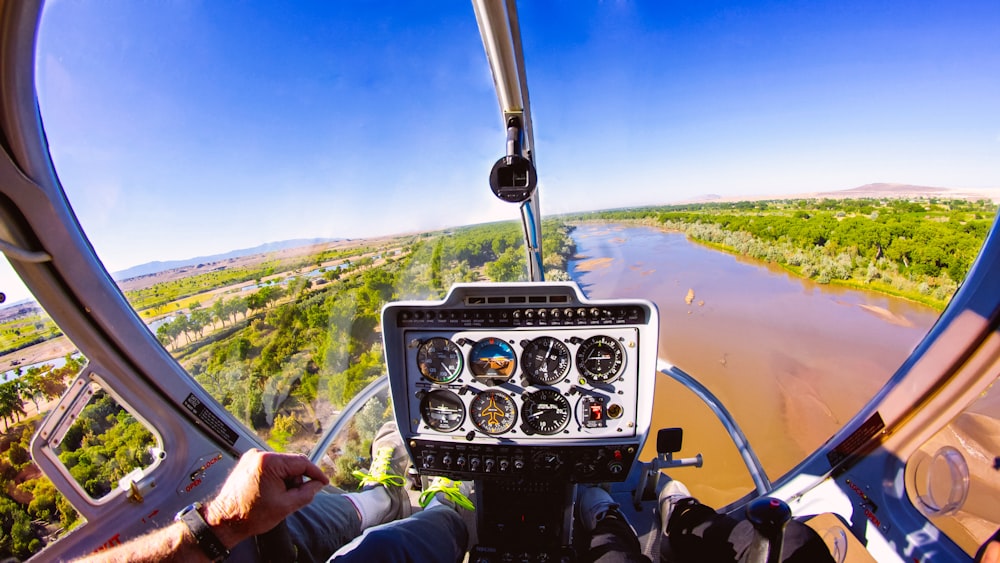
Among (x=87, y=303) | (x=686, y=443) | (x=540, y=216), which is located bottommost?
Result: (x=686, y=443)

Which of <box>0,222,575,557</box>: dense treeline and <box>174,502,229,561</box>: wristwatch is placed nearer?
<box>174,502,229,561</box>: wristwatch

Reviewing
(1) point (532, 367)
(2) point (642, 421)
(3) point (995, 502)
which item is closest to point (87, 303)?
(1) point (532, 367)

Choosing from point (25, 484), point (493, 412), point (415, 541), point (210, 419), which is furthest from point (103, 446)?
point (493, 412)

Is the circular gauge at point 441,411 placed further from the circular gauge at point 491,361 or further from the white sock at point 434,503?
the white sock at point 434,503

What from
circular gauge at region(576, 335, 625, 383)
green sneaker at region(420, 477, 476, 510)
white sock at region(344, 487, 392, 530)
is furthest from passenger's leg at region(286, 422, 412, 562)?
circular gauge at region(576, 335, 625, 383)

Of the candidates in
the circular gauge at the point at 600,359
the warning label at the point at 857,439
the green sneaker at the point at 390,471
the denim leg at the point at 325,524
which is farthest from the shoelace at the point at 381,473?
the warning label at the point at 857,439

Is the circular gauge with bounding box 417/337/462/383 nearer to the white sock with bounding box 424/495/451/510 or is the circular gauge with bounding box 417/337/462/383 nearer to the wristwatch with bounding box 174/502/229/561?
the white sock with bounding box 424/495/451/510

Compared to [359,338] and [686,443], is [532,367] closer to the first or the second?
[359,338]
